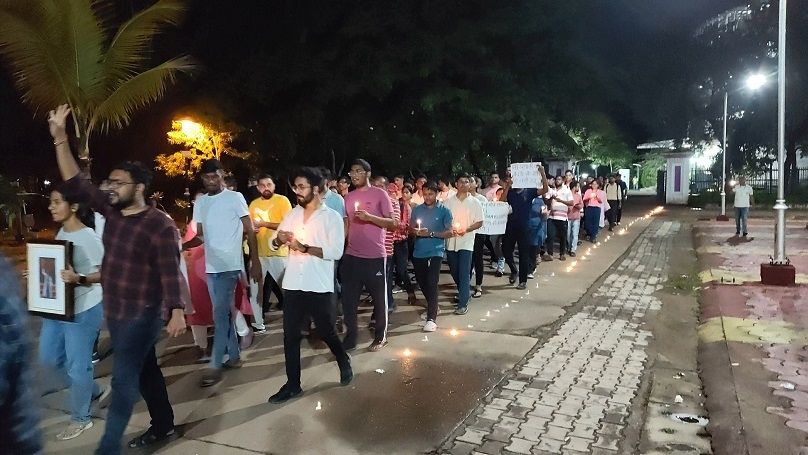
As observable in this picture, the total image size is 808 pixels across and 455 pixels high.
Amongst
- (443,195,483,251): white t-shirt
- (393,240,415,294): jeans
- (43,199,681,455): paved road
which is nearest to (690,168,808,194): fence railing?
(43,199,681,455): paved road

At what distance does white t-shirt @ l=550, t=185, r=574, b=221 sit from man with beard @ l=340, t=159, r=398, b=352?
696 cm

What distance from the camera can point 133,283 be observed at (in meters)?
3.78

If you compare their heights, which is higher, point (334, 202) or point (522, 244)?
point (334, 202)

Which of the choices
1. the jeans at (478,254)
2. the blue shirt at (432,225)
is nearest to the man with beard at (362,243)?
the blue shirt at (432,225)

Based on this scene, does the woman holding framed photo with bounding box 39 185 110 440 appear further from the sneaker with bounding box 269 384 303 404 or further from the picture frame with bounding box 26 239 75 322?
the sneaker with bounding box 269 384 303 404

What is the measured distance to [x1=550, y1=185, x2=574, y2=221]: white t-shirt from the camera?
1268 cm

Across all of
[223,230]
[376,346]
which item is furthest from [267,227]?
[376,346]

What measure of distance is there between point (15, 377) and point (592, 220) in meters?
15.5

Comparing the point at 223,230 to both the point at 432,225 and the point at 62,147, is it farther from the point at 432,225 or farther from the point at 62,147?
the point at 432,225

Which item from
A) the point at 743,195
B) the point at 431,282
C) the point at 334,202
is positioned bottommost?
the point at 431,282

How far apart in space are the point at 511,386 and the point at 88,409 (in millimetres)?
3309

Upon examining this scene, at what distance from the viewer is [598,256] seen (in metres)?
13.8

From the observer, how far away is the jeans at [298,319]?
16.7ft

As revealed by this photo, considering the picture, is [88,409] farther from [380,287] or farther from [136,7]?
[136,7]
